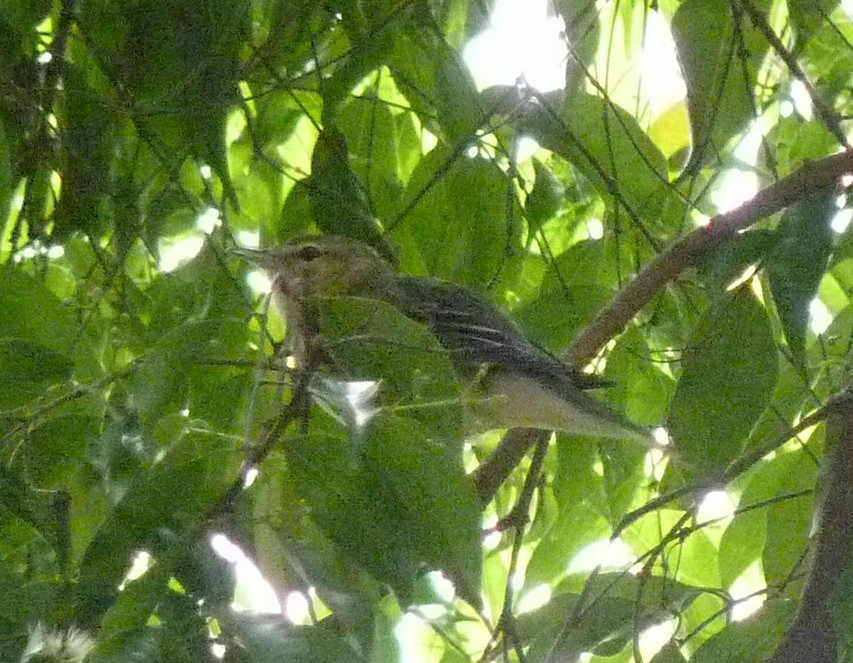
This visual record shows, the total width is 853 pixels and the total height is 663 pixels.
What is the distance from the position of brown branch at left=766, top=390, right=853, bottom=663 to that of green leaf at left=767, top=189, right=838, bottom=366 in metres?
0.09

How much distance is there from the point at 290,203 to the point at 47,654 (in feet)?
1.98

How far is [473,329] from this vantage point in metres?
1.32

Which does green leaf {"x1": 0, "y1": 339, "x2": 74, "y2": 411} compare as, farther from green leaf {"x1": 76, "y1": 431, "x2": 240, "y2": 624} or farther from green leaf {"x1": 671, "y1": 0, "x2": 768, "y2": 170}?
green leaf {"x1": 671, "y1": 0, "x2": 768, "y2": 170}

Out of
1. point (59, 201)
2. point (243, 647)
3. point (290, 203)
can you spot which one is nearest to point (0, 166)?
point (59, 201)

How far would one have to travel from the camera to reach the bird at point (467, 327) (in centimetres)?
108

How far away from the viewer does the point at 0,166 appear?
79 cm

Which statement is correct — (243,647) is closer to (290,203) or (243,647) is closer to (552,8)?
(290,203)

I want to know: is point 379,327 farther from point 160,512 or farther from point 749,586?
point 749,586

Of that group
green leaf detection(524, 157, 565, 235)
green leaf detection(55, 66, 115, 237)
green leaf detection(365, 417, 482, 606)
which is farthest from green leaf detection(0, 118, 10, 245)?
green leaf detection(524, 157, 565, 235)

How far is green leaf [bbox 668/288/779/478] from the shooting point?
0.76 metres

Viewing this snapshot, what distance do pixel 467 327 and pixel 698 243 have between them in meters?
0.43

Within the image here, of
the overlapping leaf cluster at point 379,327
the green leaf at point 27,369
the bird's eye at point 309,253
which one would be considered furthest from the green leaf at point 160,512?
the bird's eye at point 309,253

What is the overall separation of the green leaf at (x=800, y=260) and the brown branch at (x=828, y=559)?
3.5 inches

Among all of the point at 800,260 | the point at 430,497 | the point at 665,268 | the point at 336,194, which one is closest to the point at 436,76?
the point at 336,194
